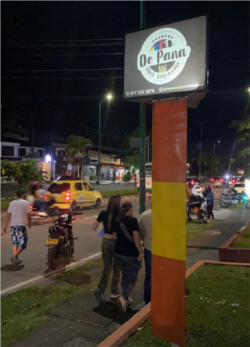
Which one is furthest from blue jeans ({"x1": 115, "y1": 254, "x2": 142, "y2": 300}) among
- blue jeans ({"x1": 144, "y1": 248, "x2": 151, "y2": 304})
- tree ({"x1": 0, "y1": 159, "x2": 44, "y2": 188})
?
tree ({"x1": 0, "y1": 159, "x2": 44, "y2": 188})

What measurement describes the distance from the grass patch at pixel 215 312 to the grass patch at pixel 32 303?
1560mm

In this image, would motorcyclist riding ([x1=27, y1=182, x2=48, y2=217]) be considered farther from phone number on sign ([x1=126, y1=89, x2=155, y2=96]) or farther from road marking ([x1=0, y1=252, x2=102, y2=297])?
phone number on sign ([x1=126, y1=89, x2=155, y2=96])

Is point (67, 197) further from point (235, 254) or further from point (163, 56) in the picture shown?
point (163, 56)

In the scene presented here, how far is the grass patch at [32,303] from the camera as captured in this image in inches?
174

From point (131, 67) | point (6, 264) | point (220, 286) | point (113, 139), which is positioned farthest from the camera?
point (113, 139)

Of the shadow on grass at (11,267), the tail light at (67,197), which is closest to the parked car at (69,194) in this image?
the tail light at (67,197)

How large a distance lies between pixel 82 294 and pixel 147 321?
1725 millimetres

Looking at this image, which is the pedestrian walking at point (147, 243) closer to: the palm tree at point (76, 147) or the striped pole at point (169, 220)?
the striped pole at point (169, 220)

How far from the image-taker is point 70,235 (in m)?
8.29

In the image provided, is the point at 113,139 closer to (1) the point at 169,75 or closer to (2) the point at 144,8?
(2) the point at 144,8

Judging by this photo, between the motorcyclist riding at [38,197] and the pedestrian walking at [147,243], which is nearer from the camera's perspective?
the pedestrian walking at [147,243]

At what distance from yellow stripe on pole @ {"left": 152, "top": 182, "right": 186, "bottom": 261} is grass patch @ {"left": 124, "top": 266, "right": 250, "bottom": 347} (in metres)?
1.13

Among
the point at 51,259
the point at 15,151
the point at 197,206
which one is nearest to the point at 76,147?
the point at 15,151

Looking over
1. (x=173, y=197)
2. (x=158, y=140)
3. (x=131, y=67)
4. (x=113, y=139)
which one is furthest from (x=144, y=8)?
(x=113, y=139)
